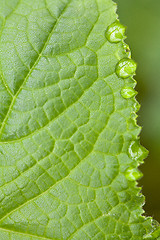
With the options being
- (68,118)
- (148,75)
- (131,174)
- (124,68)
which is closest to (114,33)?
(124,68)

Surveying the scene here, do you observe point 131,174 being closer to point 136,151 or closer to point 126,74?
point 136,151

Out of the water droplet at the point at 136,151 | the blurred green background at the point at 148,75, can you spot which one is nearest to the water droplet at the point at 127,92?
the water droplet at the point at 136,151

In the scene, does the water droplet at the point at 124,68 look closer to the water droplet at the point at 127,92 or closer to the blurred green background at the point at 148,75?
the water droplet at the point at 127,92

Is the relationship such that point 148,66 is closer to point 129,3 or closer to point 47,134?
point 129,3

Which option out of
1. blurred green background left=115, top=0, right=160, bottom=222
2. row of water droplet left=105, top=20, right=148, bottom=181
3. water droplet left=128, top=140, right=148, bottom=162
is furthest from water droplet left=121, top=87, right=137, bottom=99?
blurred green background left=115, top=0, right=160, bottom=222

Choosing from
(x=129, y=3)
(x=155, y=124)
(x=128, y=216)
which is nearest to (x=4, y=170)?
(x=128, y=216)

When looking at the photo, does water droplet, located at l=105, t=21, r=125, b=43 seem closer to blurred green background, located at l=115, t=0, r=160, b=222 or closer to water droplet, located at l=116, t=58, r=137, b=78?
water droplet, located at l=116, t=58, r=137, b=78
